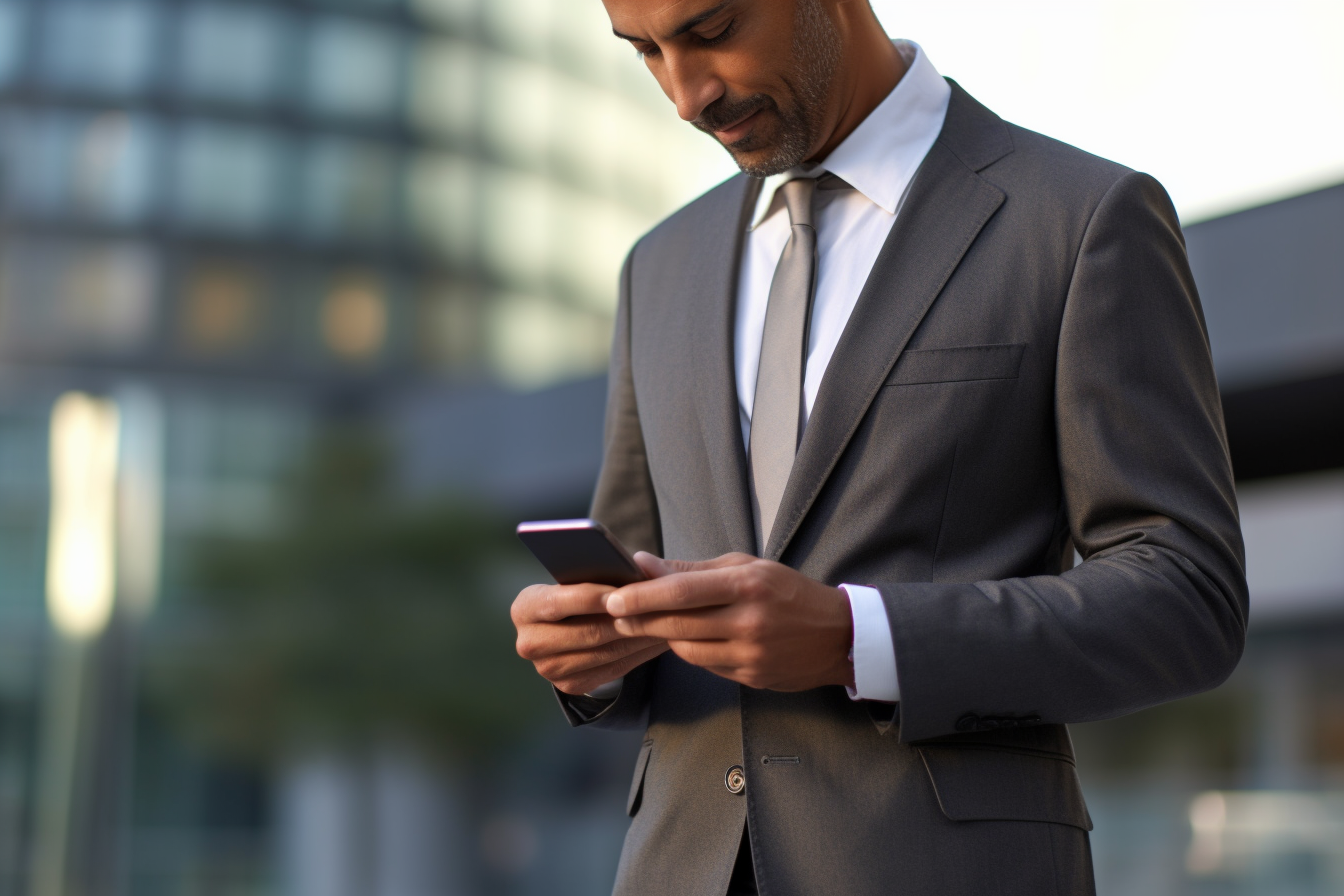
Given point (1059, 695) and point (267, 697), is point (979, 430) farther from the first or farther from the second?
point (267, 697)

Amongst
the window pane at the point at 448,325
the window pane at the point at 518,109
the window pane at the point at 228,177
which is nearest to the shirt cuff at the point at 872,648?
the window pane at the point at 228,177

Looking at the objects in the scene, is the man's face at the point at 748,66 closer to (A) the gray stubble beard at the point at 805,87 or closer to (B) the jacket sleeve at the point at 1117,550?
(A) the gray stubble beard at the point at 805,87

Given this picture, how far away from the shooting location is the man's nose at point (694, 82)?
174 cm

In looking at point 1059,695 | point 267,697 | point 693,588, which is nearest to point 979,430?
point 1059,695

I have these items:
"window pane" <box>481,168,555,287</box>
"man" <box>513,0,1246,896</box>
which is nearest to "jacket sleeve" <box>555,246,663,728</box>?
"man" <box>513,0,1246,896</box>

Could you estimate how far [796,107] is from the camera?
1.77 m

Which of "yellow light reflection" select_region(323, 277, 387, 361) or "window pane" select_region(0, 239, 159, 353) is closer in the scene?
"window pane" select_region(0, 239, 159, 353)

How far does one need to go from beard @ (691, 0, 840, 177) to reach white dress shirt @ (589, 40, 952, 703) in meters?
0.07

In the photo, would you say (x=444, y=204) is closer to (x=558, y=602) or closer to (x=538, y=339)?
(x=538, y=339)

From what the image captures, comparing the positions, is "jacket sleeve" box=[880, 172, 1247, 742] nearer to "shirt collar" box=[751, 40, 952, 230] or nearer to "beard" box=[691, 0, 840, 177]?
"shirt collar" box=[751, 40, 952, 230]

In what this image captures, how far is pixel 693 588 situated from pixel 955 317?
54 centimetres

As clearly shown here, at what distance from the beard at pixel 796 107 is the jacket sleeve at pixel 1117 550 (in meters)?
0.42

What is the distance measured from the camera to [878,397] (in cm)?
156

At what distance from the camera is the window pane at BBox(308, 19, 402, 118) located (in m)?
32.7
